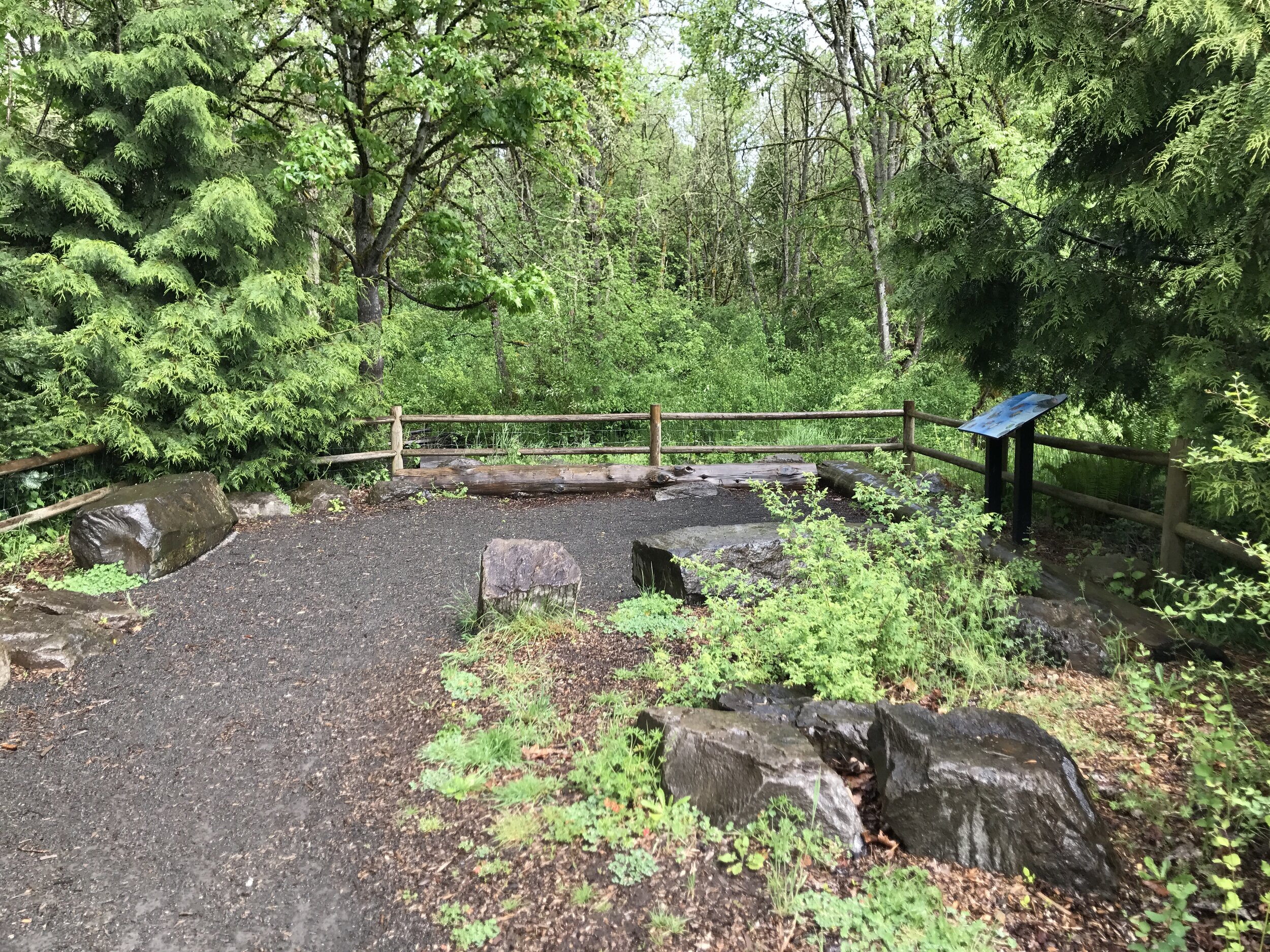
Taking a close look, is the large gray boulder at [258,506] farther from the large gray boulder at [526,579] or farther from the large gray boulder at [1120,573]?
the large gray boulder at [1120,573]

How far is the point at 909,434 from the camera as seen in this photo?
9.27 m

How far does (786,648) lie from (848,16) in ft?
36.7

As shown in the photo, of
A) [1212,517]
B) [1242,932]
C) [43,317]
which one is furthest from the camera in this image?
[43,317]

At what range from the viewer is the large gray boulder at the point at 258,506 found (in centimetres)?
749

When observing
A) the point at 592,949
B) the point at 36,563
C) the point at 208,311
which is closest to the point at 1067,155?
the point at 592,949

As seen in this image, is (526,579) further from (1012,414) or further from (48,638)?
(1012,414)

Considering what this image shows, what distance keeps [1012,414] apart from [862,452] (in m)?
4.84

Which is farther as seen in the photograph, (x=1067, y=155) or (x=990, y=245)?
(x=990, y=245)

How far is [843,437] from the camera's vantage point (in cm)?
1123

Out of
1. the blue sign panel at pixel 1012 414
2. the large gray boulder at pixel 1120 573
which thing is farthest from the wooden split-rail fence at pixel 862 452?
the blue sign panel at pixel 1012 414

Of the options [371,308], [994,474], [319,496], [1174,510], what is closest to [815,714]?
[1174,510]

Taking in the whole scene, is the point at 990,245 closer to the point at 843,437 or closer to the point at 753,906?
the point at 753,906

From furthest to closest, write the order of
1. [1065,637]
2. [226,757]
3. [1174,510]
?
[1174,510] → [1065,637] → [226,757]

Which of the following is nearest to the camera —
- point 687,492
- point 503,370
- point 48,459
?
point 48,459
